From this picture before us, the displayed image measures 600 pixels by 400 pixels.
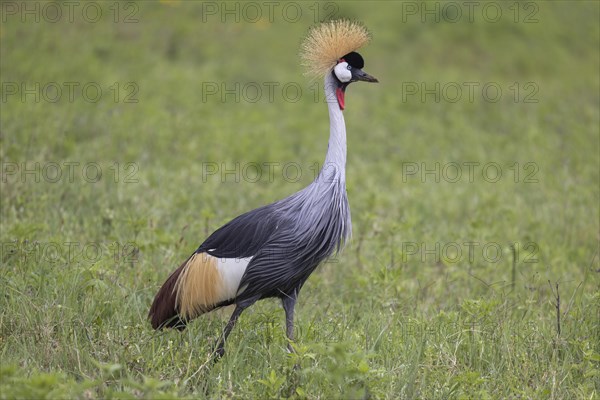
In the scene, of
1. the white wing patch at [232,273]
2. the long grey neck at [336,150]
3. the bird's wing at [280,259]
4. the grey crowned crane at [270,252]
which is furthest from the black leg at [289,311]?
the long grey neck at [336,150]

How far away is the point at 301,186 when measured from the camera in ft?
25.0

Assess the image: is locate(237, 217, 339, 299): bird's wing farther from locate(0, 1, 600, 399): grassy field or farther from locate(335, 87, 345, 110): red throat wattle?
locate(335, 87, 345, 110): red throat wattle

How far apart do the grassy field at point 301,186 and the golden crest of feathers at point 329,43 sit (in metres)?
0.77

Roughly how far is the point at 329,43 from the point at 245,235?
4.04 ft

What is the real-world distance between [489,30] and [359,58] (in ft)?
34.4

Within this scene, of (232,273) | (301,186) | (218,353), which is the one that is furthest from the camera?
(301,186)

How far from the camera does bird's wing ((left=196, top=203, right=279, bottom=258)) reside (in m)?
3.99

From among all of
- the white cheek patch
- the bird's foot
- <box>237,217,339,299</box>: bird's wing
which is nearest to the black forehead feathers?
the white cheek patch

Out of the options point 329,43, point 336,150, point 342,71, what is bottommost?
point 336,150

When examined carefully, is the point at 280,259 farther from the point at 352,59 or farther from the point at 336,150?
the point at 352,59

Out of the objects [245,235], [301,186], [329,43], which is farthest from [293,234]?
[301,186]

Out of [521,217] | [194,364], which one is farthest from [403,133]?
[194,364]

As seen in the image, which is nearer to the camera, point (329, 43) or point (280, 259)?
point (280, 259)

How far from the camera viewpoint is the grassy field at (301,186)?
3.79 m
